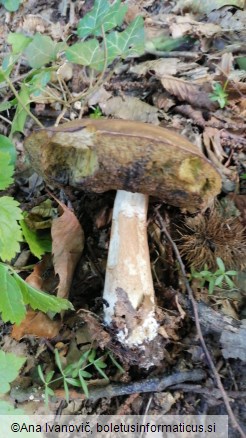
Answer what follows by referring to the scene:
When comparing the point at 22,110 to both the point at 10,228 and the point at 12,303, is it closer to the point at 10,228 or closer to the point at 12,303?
the point at 10,228

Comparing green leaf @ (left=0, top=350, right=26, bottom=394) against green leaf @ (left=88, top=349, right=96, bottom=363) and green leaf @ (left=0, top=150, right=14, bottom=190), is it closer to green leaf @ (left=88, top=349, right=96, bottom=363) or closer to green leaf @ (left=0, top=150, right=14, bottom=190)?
green leaf @ (left=88, top=349, right=96, bottom=363)

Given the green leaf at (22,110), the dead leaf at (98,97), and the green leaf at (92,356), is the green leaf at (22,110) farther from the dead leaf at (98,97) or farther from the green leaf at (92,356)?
the green leaf at (92,356)

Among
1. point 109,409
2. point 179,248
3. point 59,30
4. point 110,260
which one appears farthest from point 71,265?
point 59,30

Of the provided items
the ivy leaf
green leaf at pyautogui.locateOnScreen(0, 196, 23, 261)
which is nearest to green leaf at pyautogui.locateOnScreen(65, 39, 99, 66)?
green leaf at pyautogui.locateOnScreen(0, 196, 23, 261)

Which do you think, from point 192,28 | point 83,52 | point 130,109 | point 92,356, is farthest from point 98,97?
point 92,356

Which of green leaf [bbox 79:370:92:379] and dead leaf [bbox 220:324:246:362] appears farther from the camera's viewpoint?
green leaf [bbox 79:370:92:379]
